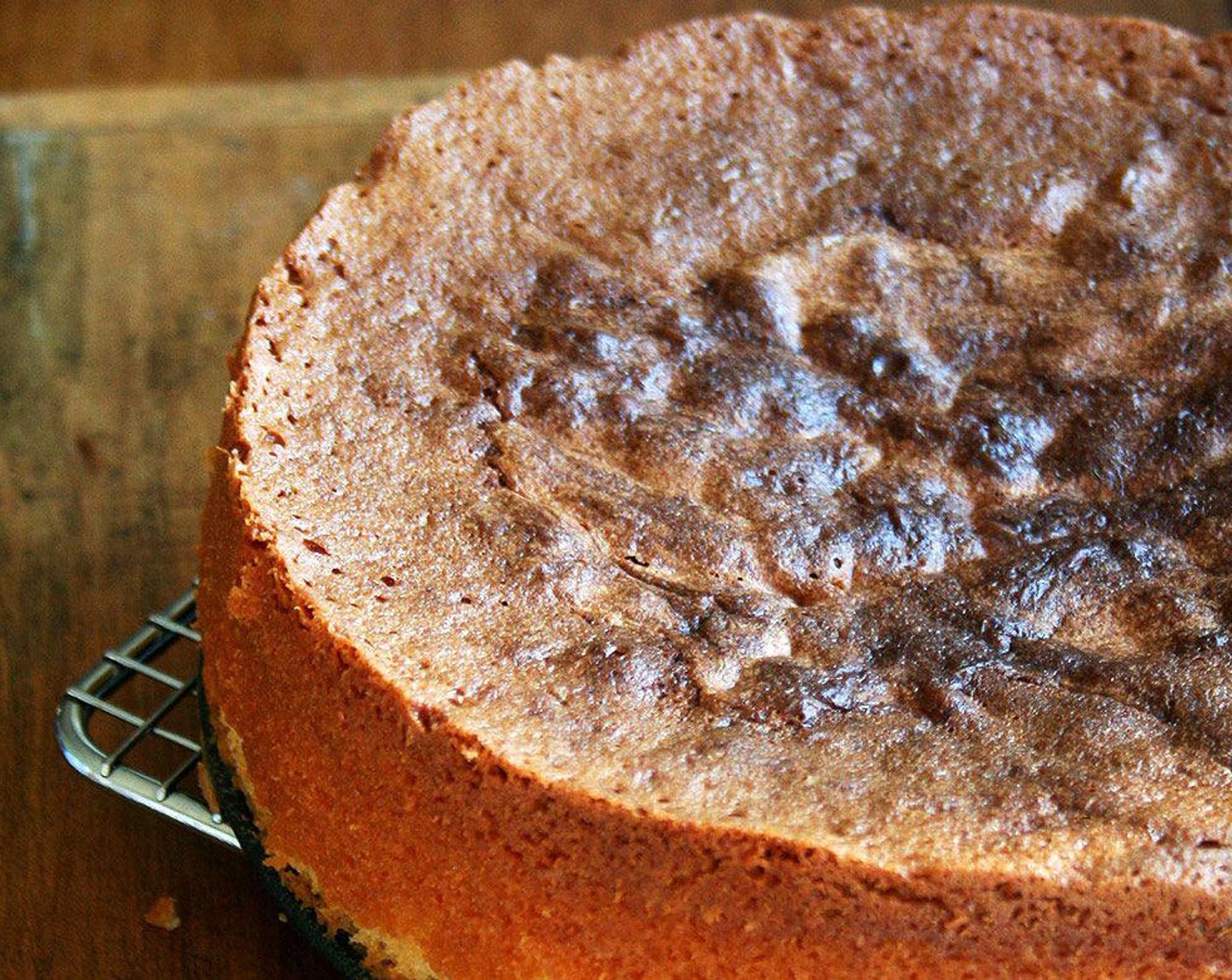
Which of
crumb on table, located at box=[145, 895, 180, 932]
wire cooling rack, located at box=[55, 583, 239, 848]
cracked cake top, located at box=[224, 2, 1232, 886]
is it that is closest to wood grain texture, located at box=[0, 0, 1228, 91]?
cracked cake top, located at box=[224, 2, 1232, 886]

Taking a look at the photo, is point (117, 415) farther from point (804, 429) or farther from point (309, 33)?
point (309, 33)

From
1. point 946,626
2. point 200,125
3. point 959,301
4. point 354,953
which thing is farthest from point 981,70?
point 200,125

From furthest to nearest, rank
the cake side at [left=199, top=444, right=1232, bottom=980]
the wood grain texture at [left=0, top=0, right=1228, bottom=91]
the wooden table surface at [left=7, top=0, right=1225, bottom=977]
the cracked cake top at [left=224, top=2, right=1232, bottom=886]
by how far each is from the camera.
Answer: the wood grain texture at [left=0, top=0, right=1228, bottom=91], the wooden table surface at [left=7, top=0, right=1225, bottom=977], the cracked cake top at [left=224, top=2, right=1232, bottom=886], the cake side at [left=199, top=444, right=1232, bottom=980]

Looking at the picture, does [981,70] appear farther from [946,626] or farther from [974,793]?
[974,793]

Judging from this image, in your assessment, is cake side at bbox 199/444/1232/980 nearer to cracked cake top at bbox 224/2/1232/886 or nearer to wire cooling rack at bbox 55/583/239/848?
cracked cake top at bbox 224/2/1232/886

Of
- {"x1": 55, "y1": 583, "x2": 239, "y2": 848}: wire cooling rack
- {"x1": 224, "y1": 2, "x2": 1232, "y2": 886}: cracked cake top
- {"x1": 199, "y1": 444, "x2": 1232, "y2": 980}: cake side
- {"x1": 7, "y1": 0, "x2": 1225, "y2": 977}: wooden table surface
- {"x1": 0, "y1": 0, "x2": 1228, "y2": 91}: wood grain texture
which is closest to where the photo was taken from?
{"x1": 199, "y1": 444, "x2": 1232, "y2": 980}: cake side

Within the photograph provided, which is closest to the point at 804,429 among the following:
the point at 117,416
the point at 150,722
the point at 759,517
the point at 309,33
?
the point at 759,517

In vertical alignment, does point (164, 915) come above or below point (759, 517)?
below
